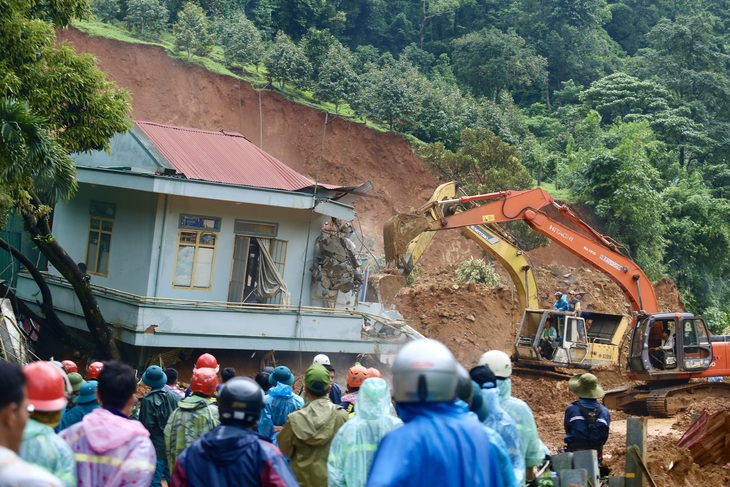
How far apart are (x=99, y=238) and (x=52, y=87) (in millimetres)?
6966

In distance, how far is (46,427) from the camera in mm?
4523

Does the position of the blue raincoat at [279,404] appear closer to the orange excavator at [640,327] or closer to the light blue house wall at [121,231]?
the orange excavator at [640,327]

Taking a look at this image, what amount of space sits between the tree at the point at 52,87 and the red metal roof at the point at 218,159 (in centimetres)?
390

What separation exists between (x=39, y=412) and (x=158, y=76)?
34575mm

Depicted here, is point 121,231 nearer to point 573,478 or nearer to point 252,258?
point 252,258

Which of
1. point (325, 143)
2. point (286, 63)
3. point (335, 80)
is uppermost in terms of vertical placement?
point (286, 63)

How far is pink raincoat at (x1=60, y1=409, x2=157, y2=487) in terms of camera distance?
15.9 ft

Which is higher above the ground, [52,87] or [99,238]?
[52,87]

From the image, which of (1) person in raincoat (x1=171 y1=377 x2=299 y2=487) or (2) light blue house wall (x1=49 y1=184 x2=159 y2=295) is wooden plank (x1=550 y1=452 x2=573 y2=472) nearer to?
(1) person in raincoat (x1=171 y1=377 x2=299 y2=487)

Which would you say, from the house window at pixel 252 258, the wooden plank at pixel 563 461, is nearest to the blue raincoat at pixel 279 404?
the wooden plank at pixel 563 461

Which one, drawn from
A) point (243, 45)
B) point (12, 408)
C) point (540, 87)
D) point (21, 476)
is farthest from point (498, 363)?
point (540, 87)

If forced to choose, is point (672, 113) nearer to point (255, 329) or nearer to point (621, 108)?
point (621, 108)

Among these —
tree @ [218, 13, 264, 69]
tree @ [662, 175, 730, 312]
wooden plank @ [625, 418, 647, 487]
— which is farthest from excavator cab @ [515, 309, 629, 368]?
tree @ [218, 13, 264, 69]

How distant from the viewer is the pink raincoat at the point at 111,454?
4836 millimetres
